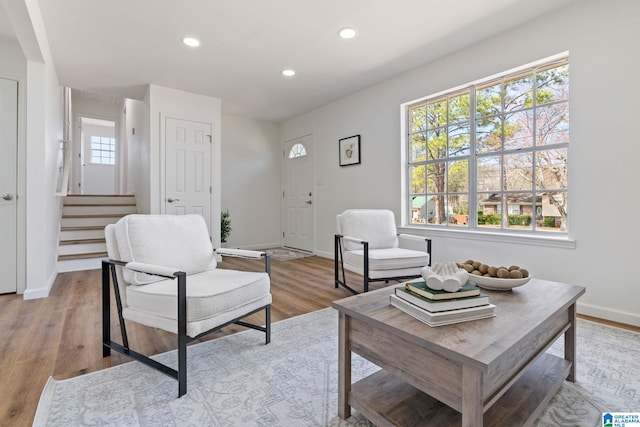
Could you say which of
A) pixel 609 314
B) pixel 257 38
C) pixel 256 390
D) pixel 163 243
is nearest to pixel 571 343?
pixel 609 314

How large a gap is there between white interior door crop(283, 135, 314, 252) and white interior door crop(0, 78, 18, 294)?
3.60 m

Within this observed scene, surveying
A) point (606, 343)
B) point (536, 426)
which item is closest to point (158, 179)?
point (536, 426)

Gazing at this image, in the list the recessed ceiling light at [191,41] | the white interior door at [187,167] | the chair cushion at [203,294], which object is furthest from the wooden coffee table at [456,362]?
the white interior door at [187,167]

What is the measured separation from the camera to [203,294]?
4.92ft

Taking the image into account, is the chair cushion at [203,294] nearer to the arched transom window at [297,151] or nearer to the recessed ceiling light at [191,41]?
the recessed ceiling light at [191,41]

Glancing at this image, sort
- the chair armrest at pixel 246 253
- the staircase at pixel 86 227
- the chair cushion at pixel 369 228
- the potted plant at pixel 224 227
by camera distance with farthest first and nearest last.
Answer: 1. the potted plant at pixel 224 227
2. the staircase at pixel 86 227
3. the chair cushion at pixel 369 228
4. the chair armrest at pixel 246 253

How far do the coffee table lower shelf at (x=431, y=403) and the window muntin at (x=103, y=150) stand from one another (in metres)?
8.82

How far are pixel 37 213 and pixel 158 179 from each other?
143 cm

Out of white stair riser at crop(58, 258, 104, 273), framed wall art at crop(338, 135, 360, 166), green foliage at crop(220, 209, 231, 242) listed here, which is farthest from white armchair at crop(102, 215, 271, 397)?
green foliage at crop(220, 209, 231, 242)

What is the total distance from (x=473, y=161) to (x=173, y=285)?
2.96m

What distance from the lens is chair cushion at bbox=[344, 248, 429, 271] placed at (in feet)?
8.95

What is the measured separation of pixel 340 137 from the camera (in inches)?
183

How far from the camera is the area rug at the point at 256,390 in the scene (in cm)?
125

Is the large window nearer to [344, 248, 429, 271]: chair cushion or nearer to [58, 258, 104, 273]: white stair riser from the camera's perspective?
[344, 248, 429, 271]: chair cushion
